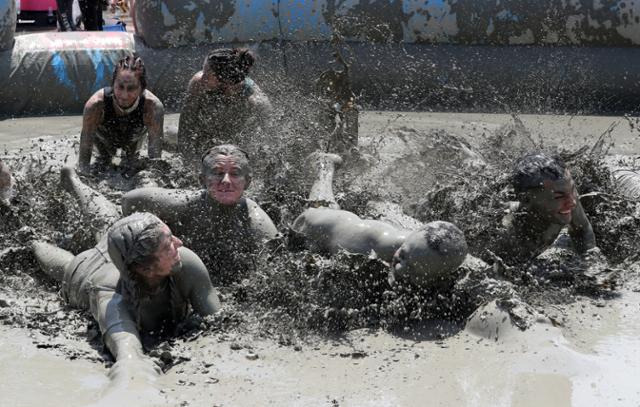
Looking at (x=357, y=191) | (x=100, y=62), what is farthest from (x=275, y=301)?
(x=100, y=62)

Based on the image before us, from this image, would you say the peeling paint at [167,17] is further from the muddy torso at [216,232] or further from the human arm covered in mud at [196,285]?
the human arm covered in mud at [196,285]

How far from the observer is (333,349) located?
15.0 feet

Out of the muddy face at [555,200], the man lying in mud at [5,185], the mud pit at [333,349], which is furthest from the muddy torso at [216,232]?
the muddy face at [555,200]

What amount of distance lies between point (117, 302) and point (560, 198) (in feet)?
7.66

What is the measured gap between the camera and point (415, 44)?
31.6ft

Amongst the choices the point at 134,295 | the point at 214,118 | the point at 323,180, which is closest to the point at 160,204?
the point at 134,295

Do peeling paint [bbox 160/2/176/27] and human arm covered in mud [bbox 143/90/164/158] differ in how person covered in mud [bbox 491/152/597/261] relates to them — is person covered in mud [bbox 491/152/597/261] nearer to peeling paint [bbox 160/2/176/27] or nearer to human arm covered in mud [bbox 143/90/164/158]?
human arm covered in mud [bbox 143/90/164/158]

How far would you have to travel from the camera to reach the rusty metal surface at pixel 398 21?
930cm

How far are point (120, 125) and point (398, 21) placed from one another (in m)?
3.31

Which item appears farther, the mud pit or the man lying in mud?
the man lying in mud

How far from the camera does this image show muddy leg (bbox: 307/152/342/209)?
18.8 feet

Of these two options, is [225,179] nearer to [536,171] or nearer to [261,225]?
[261,225]

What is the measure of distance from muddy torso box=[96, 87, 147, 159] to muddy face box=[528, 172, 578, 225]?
10.1 feet

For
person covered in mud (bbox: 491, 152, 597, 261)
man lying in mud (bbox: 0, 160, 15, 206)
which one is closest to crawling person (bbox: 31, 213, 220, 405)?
man lying in mud (bbox: 0, 160, 15, 206)
